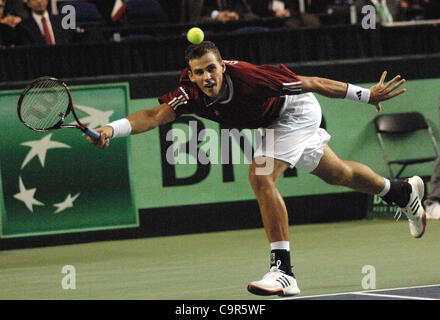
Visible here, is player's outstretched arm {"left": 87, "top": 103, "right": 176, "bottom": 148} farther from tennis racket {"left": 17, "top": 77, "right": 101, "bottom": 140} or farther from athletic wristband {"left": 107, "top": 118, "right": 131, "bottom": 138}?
tennis racket {"left": 17, "top": 77, "right": 101, "bottom": 140}

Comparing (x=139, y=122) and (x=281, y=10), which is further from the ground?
(x=281, y=10)

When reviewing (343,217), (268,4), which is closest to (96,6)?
(268,4)

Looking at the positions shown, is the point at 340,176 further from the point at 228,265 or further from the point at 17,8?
the point at 17,8

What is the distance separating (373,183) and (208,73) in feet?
5.54

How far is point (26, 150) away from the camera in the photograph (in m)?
9.71

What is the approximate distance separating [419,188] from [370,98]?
1.23m

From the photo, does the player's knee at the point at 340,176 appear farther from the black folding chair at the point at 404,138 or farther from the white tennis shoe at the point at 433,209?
the black folding chair at the point at 404,138

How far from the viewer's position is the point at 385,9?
494 inches

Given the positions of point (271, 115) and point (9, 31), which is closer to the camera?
point (271, 115)

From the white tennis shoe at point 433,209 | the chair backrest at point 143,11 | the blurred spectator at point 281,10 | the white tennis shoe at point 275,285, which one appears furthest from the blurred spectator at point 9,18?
the white tennis shoe at point 275,285

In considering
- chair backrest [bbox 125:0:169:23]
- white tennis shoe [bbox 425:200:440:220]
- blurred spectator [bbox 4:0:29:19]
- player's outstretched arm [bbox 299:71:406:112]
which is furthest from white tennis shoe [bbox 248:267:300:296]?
chair backrest [bbox 125:0:169:23]

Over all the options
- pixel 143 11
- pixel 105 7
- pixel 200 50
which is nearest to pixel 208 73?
pixel 200 50

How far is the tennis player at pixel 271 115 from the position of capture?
18.9 ft
